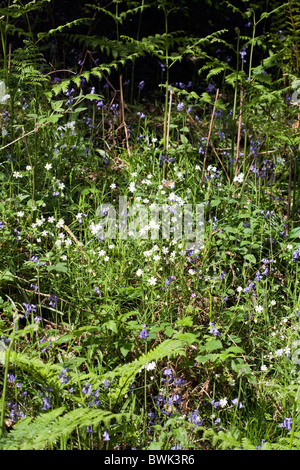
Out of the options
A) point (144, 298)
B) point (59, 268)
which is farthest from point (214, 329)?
point (59, 268)

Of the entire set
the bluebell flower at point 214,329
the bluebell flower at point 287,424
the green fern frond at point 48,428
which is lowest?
the bluebell flower at point 287,424

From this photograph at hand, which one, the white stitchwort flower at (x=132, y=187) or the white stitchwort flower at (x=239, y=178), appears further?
the white stitchwort flower at (x=239, y=178)

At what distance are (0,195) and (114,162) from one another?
1.09 meters

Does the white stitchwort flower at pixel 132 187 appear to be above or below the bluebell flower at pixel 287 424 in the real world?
above

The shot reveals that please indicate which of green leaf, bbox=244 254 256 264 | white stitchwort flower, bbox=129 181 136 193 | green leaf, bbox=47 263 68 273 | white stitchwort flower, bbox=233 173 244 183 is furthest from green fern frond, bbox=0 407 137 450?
white stitchwort flower, bbox=233 173 244 183

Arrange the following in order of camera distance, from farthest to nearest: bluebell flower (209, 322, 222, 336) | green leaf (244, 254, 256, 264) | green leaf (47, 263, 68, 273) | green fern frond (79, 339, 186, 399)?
1. green leaf (244, 254, 256, 264)
2. green leaf (47, 263, 68, 273)
3. bluebell flower (209, 322, 222, 336)
4. green fern frond (79, 339, 186, 399)

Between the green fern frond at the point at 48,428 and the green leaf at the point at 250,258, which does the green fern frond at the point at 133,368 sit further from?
the green leaf at the point at 250,258

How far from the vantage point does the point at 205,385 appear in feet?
8.65

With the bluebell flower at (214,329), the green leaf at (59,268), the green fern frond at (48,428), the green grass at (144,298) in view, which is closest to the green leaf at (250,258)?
the green grass at (144,298)

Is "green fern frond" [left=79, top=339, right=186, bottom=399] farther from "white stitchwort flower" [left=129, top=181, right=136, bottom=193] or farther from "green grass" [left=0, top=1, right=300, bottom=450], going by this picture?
"white stitchwort flower" [left=129, top=181, right=136, bottom=193]

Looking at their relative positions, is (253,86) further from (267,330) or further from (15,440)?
(15,440)

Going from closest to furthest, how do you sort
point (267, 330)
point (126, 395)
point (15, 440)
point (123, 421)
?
1. point (15, 440)
2. point (123, 421)
3. point (126, 395)
4. point (267, 330)

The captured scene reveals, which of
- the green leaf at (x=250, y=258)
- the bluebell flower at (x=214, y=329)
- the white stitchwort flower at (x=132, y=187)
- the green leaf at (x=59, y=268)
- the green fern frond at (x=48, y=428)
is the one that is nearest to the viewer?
the green fern frond at (x=48, y=428)
